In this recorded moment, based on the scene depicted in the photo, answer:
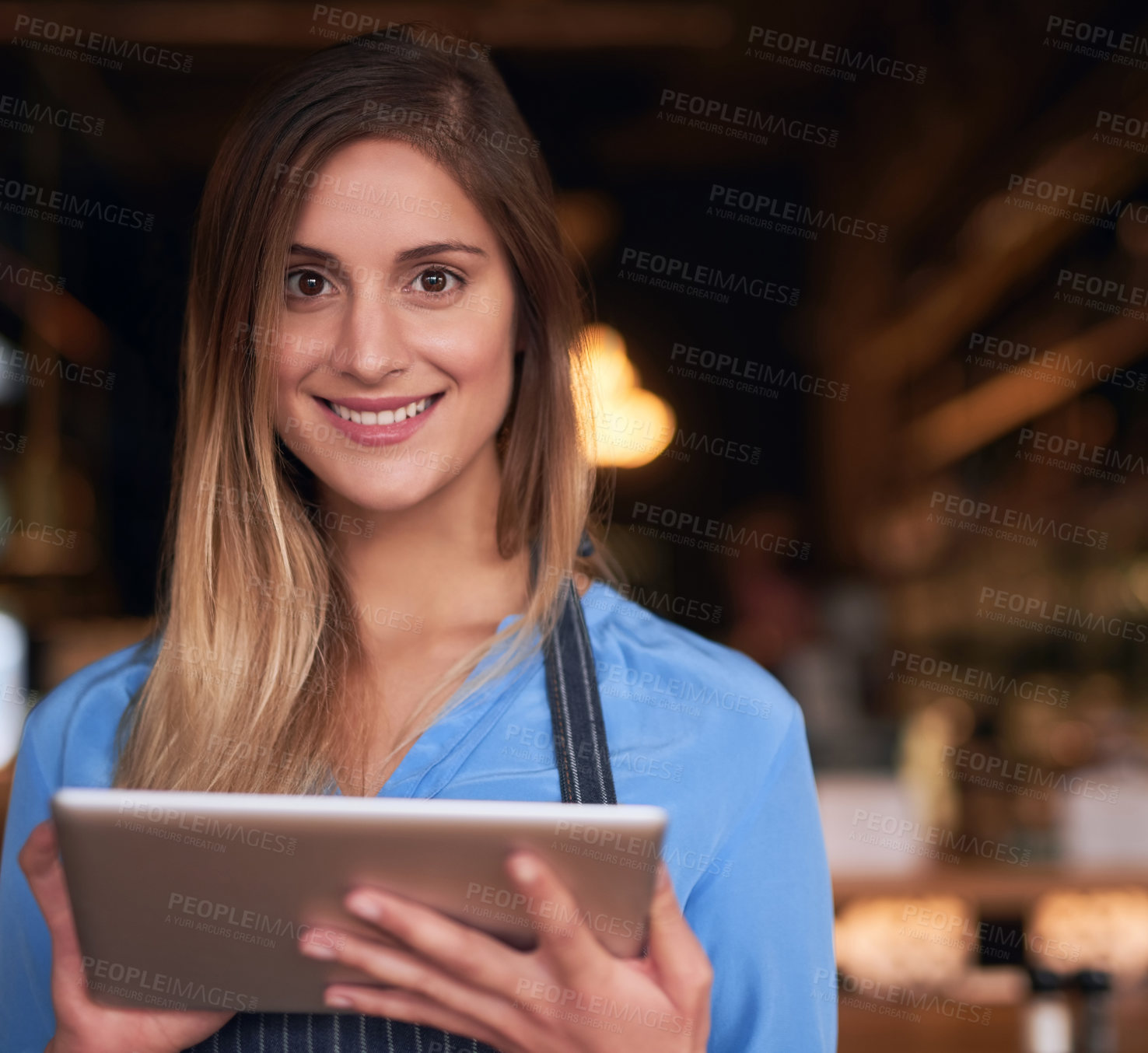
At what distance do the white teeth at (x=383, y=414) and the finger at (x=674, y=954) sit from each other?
521mm

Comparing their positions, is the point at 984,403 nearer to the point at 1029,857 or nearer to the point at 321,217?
the point at 1029,857

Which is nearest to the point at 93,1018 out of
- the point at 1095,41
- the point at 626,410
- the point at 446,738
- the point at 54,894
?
the point at 54,894

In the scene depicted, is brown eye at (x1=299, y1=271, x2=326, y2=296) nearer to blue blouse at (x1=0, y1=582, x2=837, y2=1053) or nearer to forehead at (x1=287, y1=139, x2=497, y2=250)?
forehead at (x1=287, y1=139, x2=497, y2=250)

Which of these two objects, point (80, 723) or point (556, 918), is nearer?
point (556, 918)

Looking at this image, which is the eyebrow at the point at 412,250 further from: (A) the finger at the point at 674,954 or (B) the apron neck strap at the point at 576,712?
(A) the finger at the point at 674,954

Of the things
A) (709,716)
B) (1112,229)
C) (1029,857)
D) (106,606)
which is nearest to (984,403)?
(1112,229)

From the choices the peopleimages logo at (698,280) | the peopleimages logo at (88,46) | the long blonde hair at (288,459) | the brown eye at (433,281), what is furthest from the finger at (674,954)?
the peopleimages logo at (698,280)

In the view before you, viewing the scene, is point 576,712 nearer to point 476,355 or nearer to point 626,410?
point 476,355

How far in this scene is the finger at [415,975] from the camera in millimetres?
846

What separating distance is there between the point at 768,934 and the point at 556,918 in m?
0.32

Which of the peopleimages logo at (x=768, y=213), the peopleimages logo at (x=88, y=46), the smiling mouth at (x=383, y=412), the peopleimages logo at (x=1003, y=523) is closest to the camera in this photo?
the smiling mouth at (x=383, y=412)

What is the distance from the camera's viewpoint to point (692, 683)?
113cm

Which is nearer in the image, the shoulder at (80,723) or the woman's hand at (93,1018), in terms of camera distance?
the woman's hand at (93,1018)

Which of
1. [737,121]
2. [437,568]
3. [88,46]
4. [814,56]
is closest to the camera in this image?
[437,568]
